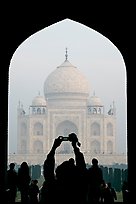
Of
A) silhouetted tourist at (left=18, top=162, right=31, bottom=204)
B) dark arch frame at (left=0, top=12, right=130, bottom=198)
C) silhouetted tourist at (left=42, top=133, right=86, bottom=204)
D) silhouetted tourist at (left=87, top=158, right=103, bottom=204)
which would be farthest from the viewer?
dark arch frame at (left=0, top=12, right=130, bottom=198)

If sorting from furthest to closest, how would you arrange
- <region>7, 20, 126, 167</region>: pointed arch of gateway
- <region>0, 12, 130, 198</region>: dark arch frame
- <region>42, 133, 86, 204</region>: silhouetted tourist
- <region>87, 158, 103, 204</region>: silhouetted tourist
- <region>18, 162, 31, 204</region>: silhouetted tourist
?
<region>7, 20, 126, 167</region>: pointed arch of gateway < <region>0, 12, 130, 198</region>: dark arch frame < <region>18, 162, 31, 204</region>: silhouetted tourist < <region>87, 158, 103, 204</region>: silhouetted tourist < <region>42, 133, 86, 204</region>: silhouetted tourist

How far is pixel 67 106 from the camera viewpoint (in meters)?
43.8

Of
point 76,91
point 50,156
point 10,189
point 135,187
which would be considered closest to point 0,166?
point 10,189

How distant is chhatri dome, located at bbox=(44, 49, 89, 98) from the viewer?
1694 inches

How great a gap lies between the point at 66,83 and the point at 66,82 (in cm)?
18

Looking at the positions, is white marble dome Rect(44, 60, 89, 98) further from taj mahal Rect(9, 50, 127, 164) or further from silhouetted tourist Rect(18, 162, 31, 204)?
silhouetted tourist Rect(18, 162, 31, 204)

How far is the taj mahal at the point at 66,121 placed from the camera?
43.5m

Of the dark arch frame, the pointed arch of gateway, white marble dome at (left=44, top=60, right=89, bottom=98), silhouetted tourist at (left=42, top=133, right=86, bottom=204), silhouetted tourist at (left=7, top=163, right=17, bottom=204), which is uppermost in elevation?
white marble dome at (left=44, top=60, right=89, bottom=98)

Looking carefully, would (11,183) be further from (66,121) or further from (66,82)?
(66,121)

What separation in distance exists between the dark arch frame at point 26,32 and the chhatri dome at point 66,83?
35.8 m

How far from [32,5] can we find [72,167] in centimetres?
388

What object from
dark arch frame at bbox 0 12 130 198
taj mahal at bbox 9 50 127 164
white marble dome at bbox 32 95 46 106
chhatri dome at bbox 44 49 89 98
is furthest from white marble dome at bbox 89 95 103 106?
dark arch frame at bbox 0 12 130 198

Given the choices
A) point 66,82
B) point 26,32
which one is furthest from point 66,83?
point 26,32

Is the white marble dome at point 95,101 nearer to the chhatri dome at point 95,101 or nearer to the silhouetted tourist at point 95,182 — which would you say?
the chhatri dome at point 95,101
